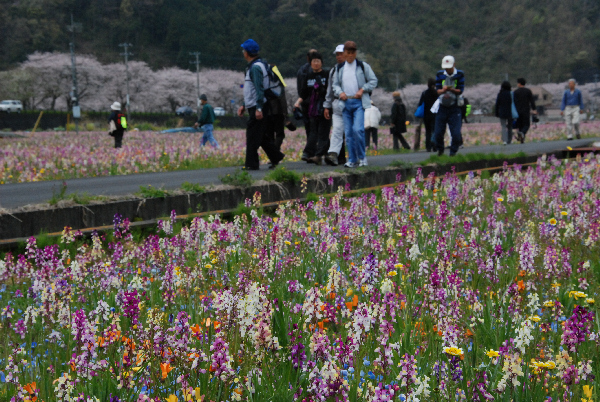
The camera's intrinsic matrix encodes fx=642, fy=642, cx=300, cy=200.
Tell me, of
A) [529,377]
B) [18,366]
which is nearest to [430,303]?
[529,377]

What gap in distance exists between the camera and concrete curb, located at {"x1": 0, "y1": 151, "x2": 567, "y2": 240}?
249 inches

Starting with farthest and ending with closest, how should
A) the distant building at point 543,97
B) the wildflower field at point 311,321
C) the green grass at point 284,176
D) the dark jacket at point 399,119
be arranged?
the distant building at point 543,97, the dark jacket at point 399,119, the green grass at point 284,176, the wildflower field at point 311,321

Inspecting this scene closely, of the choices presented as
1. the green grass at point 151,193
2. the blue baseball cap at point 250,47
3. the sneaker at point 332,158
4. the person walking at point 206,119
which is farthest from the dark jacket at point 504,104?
the green grass at point 151,193

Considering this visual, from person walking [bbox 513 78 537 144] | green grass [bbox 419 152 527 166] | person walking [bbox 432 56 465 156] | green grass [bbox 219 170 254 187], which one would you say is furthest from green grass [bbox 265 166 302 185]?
person walking [bbox 513 78 537 144]

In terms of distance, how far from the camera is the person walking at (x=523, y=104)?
22.0 m

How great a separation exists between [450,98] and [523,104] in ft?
34.5

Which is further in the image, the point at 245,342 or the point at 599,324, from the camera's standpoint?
the point at 599,324

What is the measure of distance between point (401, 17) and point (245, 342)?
172 metres

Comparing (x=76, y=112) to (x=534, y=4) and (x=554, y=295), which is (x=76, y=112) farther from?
(x=534, y=4)

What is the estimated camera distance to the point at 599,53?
134375 mm

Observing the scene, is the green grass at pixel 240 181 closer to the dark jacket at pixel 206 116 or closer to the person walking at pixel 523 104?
the dark jacket at pixel 206 116

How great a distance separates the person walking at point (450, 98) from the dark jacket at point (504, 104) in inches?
313

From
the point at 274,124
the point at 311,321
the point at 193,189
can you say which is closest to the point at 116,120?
Result: the point at 274,124

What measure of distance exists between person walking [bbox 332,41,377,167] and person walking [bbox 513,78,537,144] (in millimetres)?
12181
